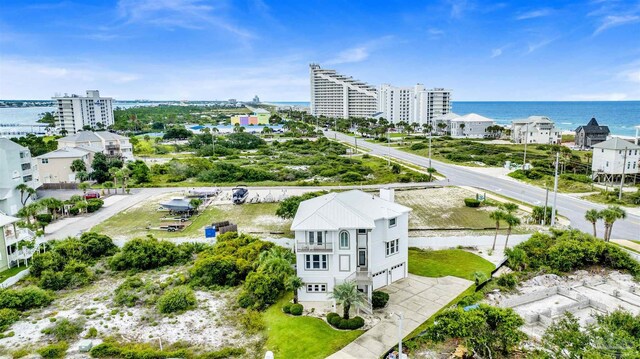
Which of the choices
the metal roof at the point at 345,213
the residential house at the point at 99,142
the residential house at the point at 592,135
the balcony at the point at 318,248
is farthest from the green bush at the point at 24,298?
the residential house at the point at 592,135

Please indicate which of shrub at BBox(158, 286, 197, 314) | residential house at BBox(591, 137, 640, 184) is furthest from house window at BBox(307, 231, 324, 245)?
residential house at BBox(591, 137, 640, 184)

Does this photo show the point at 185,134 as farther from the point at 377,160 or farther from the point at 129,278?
the point at 129,278

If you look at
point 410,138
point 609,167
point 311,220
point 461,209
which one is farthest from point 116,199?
point 410,138

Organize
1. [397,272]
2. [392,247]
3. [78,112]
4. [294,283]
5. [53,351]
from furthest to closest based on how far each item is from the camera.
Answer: [78,112] → [397,272] → [392,247] → [294,283] → [53,351]

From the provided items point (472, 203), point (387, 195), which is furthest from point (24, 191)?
point (472, 203)

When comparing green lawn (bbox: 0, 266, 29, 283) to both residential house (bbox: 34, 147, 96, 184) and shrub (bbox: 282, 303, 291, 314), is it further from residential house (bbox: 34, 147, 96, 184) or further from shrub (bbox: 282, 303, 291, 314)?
residential house (bbox: 34, 147, 96, 184)

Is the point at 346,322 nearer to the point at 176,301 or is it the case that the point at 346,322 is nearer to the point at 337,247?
the point at 337,247
